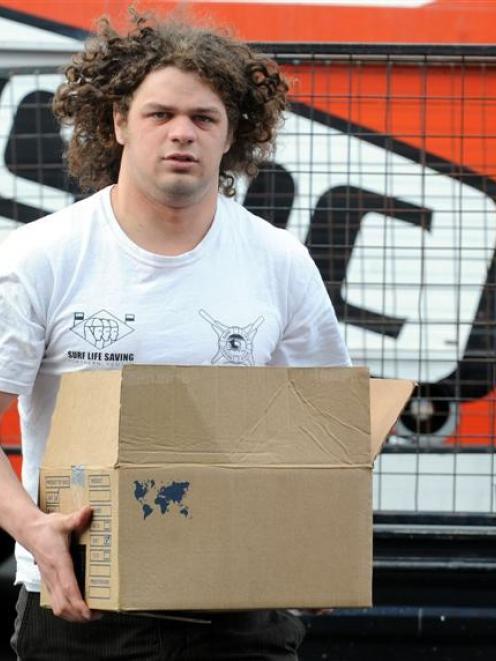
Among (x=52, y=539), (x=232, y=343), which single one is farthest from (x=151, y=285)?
(x=52, y=539)

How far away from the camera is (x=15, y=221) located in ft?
15.3

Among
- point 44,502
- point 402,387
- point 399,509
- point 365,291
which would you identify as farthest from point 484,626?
point 44,502

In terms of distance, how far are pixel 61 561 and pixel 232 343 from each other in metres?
0.54

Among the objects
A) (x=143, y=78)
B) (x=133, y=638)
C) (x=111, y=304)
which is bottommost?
(x=133, y=638)

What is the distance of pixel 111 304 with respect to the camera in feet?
8.91

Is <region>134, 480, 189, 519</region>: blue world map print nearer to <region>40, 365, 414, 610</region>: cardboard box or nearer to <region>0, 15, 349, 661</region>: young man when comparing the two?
<region>40, 365, 414, 610</region>: cardboard box

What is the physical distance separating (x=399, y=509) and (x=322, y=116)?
4.02ft

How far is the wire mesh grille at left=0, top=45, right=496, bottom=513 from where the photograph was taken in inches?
175

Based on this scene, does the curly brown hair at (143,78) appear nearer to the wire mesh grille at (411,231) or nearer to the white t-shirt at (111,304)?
the white t-shirt at (111,304)

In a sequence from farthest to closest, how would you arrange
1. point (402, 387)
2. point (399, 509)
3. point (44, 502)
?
point (399, 509) < point (402, 387) < point (44, 502)

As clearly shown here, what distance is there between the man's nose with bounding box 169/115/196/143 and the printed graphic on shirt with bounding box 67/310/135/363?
35 centimetres

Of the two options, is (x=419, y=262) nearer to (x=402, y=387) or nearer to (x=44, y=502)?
(x=402, y=387)

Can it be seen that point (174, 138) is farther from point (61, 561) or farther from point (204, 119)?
point (61, 561)

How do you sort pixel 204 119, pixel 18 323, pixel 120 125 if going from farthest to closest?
1. pixel 120 125
2. pixel 204 119
3. pixel 18 323
